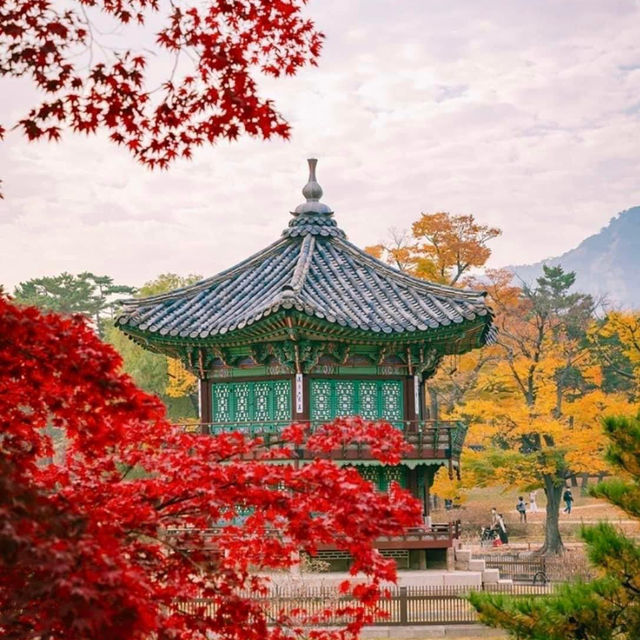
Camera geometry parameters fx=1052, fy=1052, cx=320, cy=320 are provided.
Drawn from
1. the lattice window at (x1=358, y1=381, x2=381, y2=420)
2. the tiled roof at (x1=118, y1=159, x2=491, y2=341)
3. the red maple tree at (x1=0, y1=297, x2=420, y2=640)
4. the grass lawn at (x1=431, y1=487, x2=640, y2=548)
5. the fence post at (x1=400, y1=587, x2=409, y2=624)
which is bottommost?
the grass lawn at (x1=431, y1=487, x2=640, y2=548)

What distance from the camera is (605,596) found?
33.1ft

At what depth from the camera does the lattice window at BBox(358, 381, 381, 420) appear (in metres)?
24.0

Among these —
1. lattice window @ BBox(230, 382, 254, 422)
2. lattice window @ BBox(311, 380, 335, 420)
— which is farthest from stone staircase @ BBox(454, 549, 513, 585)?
lattice window @ BBox(230, 382, 254, 422)

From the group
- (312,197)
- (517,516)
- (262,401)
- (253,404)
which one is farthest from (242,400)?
(517,516)

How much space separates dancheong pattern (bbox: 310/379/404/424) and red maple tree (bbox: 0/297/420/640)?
1300cm

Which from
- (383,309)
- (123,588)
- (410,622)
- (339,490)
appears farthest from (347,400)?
(123,588)

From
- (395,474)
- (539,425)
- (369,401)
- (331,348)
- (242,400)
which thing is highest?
(331,348)

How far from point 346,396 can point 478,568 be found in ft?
17.2

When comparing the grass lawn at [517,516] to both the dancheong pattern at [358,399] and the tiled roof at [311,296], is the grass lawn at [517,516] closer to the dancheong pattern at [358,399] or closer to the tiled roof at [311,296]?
the tiled roof at [311,296]

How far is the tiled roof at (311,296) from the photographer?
23031mm

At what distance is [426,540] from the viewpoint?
918 inches

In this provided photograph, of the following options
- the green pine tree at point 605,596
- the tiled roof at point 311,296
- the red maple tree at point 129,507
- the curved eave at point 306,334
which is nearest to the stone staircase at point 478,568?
the curved eave at point 306,334

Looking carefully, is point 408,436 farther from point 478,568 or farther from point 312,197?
point 312,197

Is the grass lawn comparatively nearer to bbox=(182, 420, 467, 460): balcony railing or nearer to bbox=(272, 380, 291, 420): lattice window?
bbox=(182, 420, 467, 460): balcony railing
